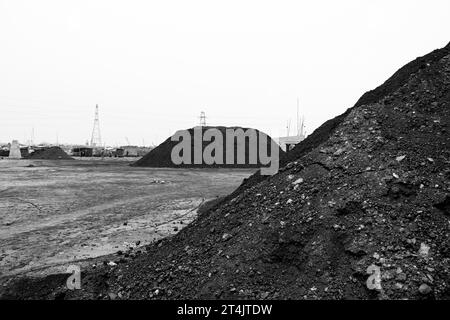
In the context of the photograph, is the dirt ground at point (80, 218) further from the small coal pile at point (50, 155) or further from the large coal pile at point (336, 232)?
the small coal pile at point (50, 155)

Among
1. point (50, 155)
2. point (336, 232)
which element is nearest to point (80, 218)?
point (336, 232)

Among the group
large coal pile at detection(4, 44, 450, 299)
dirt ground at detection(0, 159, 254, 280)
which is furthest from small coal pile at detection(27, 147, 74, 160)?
large coal pile at detection(4, 44, 450, 299)

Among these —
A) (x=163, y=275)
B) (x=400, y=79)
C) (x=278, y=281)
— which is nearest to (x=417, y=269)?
(x=278, y=281)

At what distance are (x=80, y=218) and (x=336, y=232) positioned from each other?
835cm

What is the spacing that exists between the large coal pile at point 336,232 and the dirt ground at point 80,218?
5.29 ft

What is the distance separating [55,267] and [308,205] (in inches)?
176

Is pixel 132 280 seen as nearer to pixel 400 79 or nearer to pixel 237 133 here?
pixel 400 79

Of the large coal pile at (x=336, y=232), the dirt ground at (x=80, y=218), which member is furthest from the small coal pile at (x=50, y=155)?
the large coal pile at (x=336, y=232)

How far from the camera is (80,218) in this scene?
34.8ft

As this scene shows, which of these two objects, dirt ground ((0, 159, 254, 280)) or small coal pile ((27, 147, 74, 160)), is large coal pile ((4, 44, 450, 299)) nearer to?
dirt ground ((0, 159, 254, 280))

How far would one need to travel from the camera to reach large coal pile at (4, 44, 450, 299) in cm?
359

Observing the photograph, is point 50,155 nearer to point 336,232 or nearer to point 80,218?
point 80,218

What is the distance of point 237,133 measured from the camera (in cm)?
3644

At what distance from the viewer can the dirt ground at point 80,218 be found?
728cm
